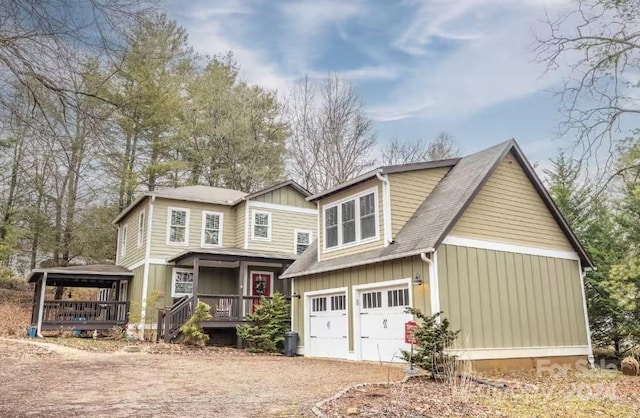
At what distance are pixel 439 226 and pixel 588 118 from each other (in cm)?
373

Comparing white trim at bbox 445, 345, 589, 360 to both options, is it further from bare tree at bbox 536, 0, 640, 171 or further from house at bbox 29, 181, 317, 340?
house at bbox 29, 181, 317, 340

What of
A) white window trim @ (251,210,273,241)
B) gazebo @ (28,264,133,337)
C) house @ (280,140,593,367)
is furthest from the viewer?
white window trim @ (251,210,273,241)

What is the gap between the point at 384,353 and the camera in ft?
38.9

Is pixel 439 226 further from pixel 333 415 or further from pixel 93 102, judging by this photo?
pixel 93 102

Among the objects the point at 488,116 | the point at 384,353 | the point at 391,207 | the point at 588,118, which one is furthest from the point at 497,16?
the point at 384,353

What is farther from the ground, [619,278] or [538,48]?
[538,48]

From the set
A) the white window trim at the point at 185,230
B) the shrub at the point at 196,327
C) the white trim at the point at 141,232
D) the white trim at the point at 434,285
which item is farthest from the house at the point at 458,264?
the white trim at the point at 141,232

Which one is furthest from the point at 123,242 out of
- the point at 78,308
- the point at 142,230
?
the point at 78,308

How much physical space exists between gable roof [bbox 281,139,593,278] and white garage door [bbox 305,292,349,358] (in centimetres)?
96

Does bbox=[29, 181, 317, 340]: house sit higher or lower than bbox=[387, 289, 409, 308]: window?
higher

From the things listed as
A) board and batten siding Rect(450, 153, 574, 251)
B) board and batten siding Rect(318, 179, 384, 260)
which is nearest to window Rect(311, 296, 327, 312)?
board and batten siding Rect(318, 179, 384, 260)

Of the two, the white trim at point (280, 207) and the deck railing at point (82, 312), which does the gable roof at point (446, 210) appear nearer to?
the white trim at point (280, 207)

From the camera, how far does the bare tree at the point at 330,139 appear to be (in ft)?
89.4

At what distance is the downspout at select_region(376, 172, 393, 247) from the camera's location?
12.2 m
